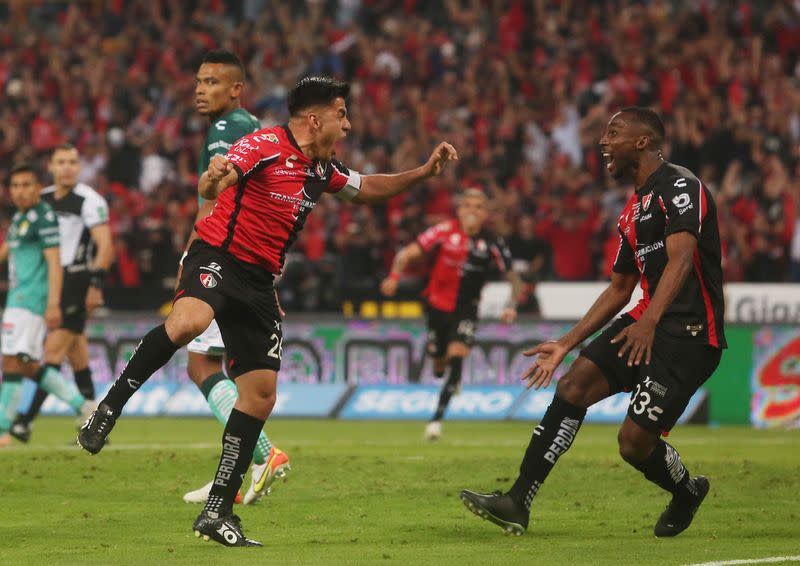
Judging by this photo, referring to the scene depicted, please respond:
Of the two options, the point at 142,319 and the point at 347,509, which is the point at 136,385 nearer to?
the point at 347,509

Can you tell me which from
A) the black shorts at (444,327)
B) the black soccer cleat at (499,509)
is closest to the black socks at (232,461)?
the black soccer cleat at (499,509)

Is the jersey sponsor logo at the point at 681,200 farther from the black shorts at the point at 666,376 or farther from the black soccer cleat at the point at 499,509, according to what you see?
the black soccer cleat at the point at 499,509

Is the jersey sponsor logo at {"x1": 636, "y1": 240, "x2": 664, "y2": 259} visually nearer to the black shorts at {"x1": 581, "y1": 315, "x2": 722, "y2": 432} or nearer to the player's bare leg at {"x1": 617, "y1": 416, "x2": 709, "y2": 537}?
the black shorts at {"x1": 581, "y1": 315, "x2": 722, "y2": 432}

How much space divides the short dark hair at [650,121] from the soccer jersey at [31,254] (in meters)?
7.85

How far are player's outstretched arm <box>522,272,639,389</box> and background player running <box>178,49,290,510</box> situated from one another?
7.59ft

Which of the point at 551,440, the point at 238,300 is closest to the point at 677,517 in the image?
the point at 551,440

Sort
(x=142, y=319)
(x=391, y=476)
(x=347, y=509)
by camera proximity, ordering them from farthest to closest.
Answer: (x=142, y=319)
(x=391, y=476)
(x=347, y=509)

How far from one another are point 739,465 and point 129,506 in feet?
18.3

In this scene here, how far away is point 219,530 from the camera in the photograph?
7855 millimetres

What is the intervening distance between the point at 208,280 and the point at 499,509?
7.03 feet

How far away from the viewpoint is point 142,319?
20.7 meters

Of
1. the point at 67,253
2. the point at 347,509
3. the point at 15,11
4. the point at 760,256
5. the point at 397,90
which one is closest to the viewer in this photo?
the point at 347,509

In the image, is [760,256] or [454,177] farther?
[454,177]

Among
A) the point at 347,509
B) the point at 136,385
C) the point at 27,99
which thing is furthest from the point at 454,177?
the point at 136,385
